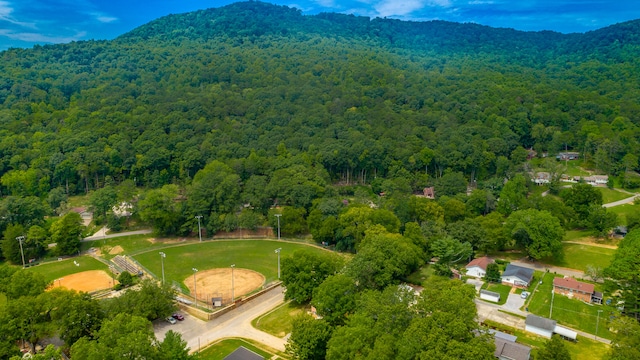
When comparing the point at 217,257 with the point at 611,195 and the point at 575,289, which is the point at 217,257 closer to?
the point at 575,289

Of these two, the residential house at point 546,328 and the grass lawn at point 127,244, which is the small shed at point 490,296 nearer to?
the residential house at point 546,328

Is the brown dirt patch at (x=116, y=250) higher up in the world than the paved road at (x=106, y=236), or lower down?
lower down

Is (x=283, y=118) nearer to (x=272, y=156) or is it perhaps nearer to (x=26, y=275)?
(x=272, y=156)

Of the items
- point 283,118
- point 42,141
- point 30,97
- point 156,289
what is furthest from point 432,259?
point 30,97

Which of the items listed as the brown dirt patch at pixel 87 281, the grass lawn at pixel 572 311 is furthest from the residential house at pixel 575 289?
the brown dirt patch at pixel 87 281

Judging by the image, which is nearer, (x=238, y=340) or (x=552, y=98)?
(x=238, y=340)

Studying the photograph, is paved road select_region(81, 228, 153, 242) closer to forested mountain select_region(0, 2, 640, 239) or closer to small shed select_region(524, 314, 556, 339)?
forested mountain select_region(0, 2, 640, 239)
